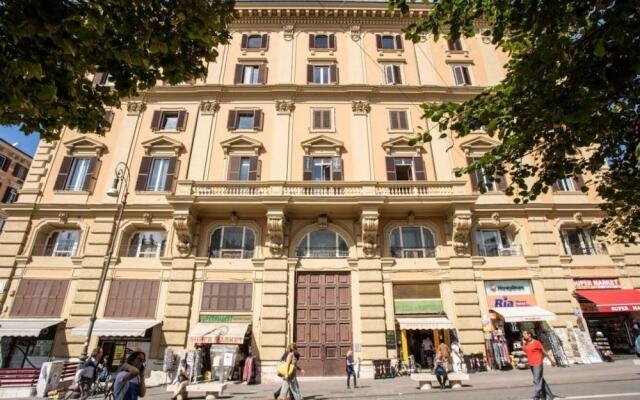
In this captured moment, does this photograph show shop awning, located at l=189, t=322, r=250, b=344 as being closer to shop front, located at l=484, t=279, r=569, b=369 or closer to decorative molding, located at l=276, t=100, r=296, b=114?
shop front, located at l=484, t=279, r=569, b=369

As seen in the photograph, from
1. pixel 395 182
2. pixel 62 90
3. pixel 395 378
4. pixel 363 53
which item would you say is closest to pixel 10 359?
pixel 62 90

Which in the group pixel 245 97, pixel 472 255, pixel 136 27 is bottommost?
pixel 472 255

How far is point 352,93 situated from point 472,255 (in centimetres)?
1183

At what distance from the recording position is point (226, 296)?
16.5 m

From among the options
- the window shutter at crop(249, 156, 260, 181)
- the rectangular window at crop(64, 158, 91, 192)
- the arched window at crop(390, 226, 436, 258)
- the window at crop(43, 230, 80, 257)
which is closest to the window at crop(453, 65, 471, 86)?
the arched window at crop(390, 226, 436, 258)

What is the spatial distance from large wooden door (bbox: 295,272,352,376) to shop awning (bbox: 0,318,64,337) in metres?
11.2

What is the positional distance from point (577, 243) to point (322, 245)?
13.7m

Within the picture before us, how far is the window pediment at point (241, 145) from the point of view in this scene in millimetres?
19594

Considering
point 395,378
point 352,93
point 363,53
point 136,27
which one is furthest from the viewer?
point 363,53

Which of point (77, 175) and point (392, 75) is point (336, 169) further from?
point (77, 175)

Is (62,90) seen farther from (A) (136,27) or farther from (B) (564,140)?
(B) (564,140)

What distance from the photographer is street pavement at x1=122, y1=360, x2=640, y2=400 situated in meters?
9.36

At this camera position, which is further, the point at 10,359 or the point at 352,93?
the point at 352,93

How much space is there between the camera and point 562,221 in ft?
59.4
